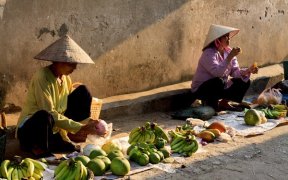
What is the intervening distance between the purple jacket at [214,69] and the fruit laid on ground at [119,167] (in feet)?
9.76

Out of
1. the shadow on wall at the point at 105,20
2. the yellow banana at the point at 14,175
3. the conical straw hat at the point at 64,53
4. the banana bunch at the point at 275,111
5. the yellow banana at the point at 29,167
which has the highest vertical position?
the shadow on wall at the point at 105,20

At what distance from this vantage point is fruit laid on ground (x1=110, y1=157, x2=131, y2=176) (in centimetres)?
503

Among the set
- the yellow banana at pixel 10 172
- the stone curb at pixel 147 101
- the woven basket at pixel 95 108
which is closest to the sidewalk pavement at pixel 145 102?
the stone curb at pixel 147 101

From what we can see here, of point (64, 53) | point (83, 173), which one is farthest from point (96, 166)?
point (64, 53)

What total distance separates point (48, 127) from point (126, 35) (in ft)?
8.38

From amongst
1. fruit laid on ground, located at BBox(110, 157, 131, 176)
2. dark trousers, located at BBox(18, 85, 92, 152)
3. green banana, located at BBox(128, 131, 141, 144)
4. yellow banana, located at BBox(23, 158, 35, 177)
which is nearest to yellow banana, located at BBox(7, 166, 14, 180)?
yellow banana, located at BBox(23, 158, 35, 177)

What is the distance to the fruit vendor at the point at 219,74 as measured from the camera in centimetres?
768

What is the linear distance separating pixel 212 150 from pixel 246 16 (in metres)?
4.10

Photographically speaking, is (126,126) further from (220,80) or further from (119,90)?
(220,80)

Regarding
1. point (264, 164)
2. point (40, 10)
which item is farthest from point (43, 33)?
point (264, 164)

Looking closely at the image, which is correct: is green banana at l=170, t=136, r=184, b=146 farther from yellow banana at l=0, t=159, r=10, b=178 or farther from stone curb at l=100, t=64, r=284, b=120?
yellow banana at l=0, t=159, r=10, b=178

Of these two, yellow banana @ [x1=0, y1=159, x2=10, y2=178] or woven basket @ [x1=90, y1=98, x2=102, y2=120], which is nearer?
yellow banana @ [x1=0, y1=159, x2=10, y2=178]

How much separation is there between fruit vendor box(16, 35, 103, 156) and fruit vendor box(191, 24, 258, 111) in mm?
2568

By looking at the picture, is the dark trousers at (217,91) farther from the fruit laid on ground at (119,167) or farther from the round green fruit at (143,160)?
the fruit laid on ground at (119,167)
